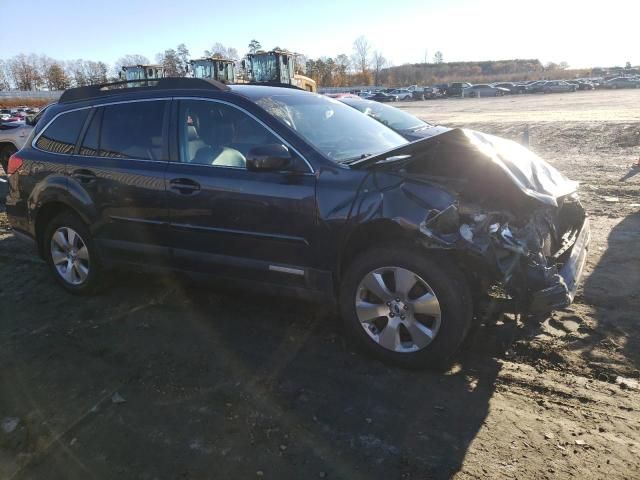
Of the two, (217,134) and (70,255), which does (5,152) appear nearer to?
(70,255)

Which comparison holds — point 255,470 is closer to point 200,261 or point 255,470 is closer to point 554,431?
point 554,431

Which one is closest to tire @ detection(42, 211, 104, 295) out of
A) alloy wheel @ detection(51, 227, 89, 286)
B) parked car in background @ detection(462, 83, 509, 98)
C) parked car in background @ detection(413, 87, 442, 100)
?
alloy wheel @ detection(51, 227, 89, 286)

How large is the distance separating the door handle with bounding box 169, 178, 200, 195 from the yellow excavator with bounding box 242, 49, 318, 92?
22.6m

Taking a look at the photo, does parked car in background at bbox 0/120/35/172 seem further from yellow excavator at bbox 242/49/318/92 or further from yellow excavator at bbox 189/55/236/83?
yellow excavator at bbox 189/55/236/83

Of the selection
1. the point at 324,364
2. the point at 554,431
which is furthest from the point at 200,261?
the point at 554,431

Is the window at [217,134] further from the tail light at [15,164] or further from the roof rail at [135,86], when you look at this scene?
the tail light at [15,164]

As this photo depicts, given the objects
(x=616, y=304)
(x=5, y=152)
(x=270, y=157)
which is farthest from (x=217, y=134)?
(x=5, y=152)

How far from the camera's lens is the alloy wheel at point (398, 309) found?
326 centimetres

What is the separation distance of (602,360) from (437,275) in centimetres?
132

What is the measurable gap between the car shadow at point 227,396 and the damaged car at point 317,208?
34cm

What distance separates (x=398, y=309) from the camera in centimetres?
334

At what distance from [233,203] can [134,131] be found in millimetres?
1317

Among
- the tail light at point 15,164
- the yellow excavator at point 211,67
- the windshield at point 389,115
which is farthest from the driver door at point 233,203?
the yellow excavator at point 211,67

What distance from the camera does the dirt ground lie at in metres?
2.63
